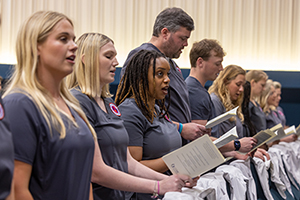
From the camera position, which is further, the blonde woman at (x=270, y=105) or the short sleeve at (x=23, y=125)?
the blonde woman at (x=270, y=105)

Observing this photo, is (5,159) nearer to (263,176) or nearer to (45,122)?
(45,122)

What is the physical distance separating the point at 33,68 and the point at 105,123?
49cm

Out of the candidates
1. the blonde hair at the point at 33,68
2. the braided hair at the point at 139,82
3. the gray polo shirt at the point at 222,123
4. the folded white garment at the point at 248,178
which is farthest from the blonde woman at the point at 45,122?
the gray polo shirt at the point at 222,123

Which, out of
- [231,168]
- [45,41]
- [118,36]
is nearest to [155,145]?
[231,168]

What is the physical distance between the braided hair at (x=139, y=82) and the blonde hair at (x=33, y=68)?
81 cm

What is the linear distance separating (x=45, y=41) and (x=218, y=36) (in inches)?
230

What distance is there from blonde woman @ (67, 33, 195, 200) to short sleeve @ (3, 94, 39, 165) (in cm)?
42

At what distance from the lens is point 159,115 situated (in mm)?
2213

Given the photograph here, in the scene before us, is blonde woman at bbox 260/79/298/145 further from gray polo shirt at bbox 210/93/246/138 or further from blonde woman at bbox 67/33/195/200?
blonde woman at bbox 67/33/195/200

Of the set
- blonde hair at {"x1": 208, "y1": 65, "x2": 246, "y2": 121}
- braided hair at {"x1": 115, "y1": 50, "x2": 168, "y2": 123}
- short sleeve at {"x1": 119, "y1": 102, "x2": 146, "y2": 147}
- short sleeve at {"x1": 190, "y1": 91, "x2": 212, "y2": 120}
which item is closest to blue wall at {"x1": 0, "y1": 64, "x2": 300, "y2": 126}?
blonde hair at {"x1": 208, "y1": 65, "x2": 246, "y2": 121}

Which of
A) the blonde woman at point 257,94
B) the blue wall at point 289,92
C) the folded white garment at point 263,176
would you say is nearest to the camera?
the folded white garment at point 263,176

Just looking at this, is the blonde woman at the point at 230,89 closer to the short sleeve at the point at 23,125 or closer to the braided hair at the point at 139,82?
the braided hair at the point at 139,82

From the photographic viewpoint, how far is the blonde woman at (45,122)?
3.96 ft

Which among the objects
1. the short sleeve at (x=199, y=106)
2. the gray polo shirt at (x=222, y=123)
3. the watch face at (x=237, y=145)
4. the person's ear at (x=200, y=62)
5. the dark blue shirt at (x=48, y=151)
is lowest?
the watch face at (x=237, y=145)
